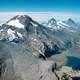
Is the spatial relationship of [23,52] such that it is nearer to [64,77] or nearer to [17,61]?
[17,61]

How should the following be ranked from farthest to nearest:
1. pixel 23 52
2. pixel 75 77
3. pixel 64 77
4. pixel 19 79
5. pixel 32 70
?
1. pixel 75 77
2. pixel 64 77
3. pixel 23 52
4. pixel 32 70
5. pixel 19 79

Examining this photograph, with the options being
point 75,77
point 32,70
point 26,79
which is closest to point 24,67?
point 32,70

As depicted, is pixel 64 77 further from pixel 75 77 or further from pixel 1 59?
pixel 1 59

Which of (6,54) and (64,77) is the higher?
(6,54)

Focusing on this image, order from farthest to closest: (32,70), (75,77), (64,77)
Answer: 1. (75,77)
2. (64,77)
3. (32,70)

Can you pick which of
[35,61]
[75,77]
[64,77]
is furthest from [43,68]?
[75,77]

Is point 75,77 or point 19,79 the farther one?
point 75,77

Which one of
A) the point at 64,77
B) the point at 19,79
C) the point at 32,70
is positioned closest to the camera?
the point at 19,79

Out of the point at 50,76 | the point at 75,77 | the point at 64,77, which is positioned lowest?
the point at 75,77

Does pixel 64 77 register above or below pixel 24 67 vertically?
below
